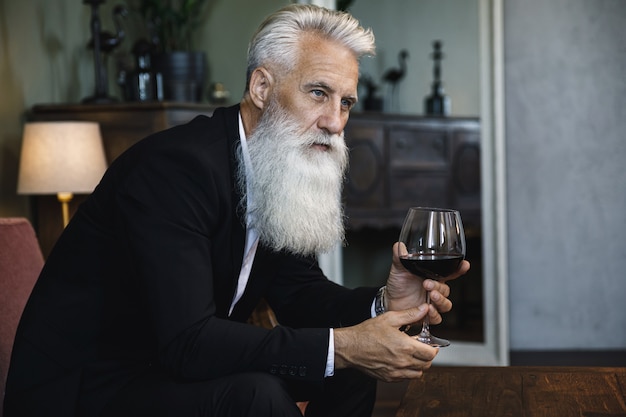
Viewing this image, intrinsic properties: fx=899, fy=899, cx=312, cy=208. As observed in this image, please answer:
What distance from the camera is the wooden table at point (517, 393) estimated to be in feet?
5.22

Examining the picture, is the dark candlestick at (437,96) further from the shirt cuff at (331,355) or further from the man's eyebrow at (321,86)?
the shirt cuff at (331,355)

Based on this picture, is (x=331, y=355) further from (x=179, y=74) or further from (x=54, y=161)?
(x=179, y=74)

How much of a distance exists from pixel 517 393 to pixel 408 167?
3.34 meters

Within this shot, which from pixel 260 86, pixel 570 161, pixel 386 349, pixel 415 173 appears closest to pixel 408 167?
pixel 415 173

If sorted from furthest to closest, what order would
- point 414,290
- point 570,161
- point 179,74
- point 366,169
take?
point 366,169, point 179,74, point 570,161, point 414,290

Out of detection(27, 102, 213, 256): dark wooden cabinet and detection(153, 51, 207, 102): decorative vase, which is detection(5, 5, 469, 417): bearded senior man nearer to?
detection(27, 102, 213, 256): dark wooden cabinet

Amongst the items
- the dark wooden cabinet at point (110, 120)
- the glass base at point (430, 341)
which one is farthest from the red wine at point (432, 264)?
the dark wooden cabinet at point (110, 120)

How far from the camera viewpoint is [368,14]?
5195 mm

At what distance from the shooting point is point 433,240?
1.70 metres

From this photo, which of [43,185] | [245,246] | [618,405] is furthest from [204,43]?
[618,405]

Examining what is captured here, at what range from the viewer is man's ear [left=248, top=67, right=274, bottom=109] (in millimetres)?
1993

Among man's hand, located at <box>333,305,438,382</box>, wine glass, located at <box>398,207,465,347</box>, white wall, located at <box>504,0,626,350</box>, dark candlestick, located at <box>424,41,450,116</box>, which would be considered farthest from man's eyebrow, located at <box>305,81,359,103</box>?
dark candlestick, located at <box>424,41,450,116</box>

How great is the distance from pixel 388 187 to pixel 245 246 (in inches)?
119

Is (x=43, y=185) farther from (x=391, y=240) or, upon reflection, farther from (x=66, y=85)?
(x=391, y=240)
